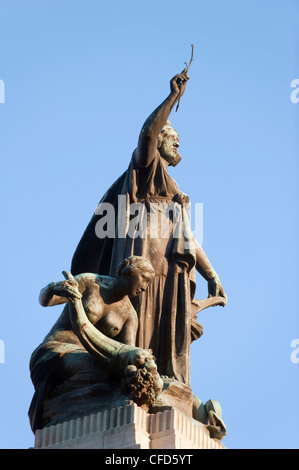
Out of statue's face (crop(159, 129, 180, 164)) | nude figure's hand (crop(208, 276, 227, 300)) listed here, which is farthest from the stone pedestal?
statue's face (crop(159, 129, 180, 164))

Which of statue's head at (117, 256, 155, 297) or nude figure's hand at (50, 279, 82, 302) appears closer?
nude figure's hand at (50, 279, 82, 302)

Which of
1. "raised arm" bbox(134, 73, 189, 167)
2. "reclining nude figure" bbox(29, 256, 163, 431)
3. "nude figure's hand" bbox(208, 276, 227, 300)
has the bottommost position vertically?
"reclining nude figure" bbox(29, 256, 163, 431)

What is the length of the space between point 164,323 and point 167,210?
216cm

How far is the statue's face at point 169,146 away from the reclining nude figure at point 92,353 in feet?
10.6

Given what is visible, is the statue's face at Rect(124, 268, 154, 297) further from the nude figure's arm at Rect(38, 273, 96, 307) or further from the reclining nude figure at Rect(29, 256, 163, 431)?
the nude figure's arm at Rect(38, 273, 96, 307)

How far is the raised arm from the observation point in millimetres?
26891

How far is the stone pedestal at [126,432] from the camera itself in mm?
22969

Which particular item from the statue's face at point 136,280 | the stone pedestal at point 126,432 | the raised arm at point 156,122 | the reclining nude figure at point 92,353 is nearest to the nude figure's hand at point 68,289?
the reclining nude figure at point 92,353

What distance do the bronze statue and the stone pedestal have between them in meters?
2.26

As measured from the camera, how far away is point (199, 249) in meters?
28.2

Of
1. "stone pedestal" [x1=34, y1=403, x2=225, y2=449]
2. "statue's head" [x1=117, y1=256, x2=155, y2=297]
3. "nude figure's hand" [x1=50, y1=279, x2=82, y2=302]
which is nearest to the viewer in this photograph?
"stone pedestal" [x1=34, y1=403, x2=225, y2=449]
